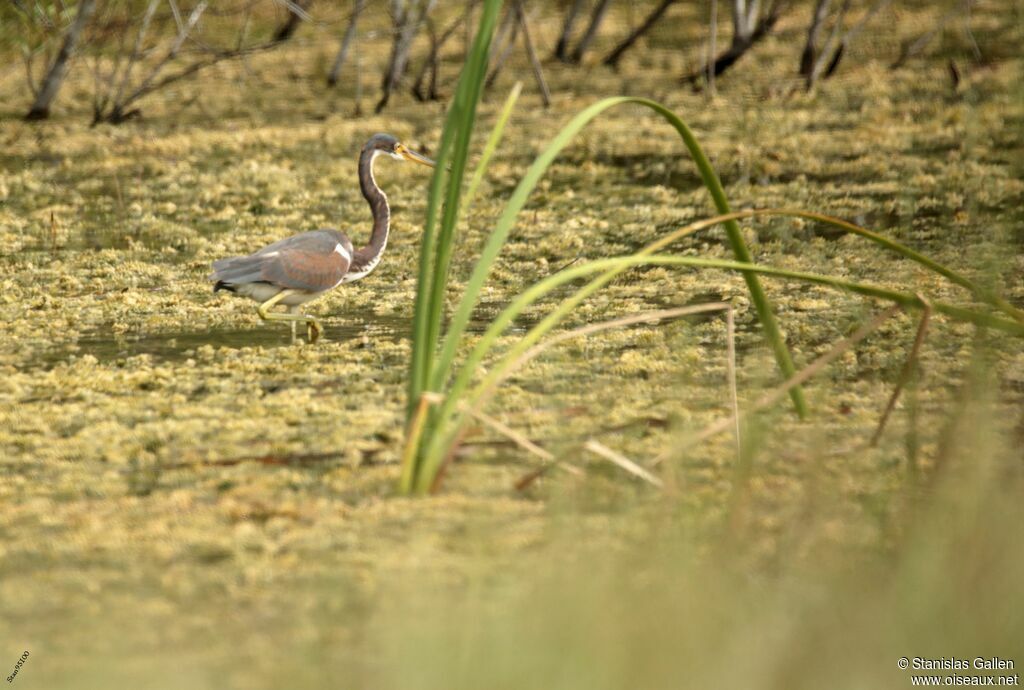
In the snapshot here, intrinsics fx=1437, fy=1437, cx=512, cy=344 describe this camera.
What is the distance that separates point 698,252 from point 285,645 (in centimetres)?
394

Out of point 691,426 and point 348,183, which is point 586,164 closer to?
point 348,183

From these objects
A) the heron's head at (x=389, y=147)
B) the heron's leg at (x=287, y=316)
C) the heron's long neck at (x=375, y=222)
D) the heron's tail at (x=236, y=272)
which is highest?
the heron's head at (x=389, y=147)

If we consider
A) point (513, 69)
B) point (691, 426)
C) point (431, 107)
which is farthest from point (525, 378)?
point (513, 69)

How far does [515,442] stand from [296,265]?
1562 mm

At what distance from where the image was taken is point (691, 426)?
12.3ft

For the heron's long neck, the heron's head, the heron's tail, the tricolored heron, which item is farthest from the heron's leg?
the heron's head

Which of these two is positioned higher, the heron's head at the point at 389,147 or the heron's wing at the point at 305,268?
the heron's head at the point at 389,147

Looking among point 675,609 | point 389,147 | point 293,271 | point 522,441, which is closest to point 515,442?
point 522,441

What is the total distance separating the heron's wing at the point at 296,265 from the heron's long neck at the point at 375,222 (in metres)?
0.13

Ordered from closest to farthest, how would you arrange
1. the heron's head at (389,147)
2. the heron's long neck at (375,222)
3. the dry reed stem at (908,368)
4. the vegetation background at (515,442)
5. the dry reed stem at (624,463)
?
the vegetation background at (515,442)
the dry reed stem at (624,463)
the dry reed stem at (908,368)
the heron's long neck at (375,222)
the heron's head at (389,147)

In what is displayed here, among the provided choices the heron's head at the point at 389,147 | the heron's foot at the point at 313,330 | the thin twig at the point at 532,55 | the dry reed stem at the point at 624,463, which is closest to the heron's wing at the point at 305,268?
the heron's foot at the point at 313,330

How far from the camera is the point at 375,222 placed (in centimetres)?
539

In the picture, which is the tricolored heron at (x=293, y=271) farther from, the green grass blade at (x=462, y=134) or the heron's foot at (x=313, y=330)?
the green grass blade at (x=462, y=134)

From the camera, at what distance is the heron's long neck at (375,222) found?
207 inches
